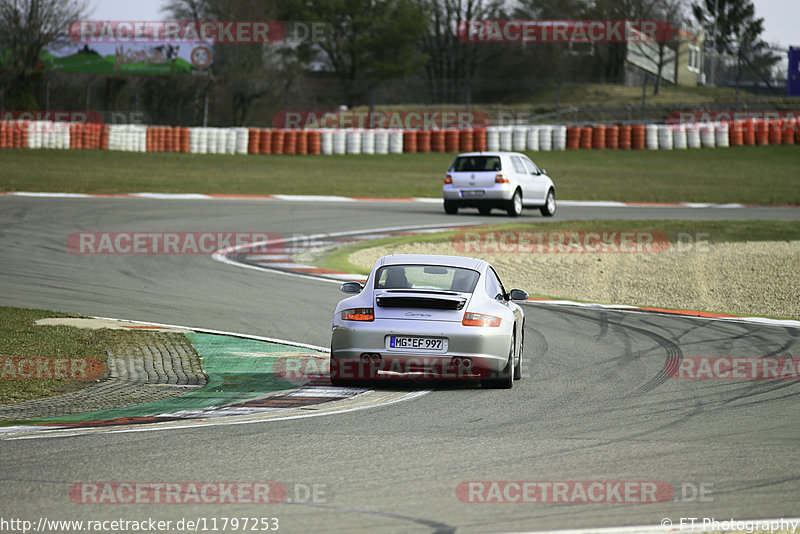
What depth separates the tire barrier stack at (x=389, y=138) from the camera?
40.1 m

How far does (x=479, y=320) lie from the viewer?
9523 mm

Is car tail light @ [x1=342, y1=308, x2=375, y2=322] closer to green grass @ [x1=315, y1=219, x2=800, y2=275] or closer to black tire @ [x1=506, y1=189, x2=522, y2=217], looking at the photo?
green grass @ [x1=315, y1=219, x2=800, y2=275]

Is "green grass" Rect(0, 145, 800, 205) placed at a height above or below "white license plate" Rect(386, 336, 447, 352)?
above

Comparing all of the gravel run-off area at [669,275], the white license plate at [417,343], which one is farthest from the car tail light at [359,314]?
the gravel run-off area at [669,275]

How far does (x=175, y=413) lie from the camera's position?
8430 mm

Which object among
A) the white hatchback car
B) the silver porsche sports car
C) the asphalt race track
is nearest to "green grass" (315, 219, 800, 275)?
the white hatchback car

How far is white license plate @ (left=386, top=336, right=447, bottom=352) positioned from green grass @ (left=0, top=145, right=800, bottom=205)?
→ 2320cm

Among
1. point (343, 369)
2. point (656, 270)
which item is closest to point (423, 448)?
point (343, 369)

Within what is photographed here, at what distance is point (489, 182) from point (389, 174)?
12.9 meters

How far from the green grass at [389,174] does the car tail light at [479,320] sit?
23.3m

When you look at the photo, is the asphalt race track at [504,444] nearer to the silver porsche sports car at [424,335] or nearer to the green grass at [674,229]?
the silver porsche sports car at [424,335]

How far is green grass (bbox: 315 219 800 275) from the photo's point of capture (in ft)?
72.7

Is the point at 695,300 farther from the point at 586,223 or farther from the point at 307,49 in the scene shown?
the point at 307,49

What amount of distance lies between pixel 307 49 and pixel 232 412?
238 ft
